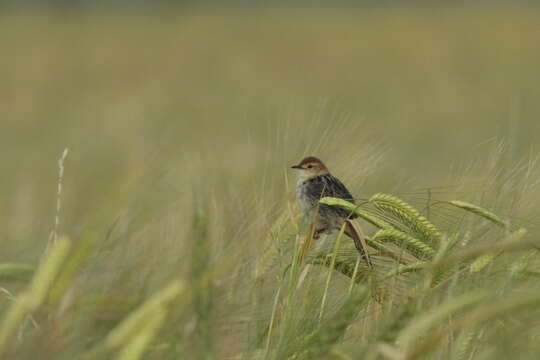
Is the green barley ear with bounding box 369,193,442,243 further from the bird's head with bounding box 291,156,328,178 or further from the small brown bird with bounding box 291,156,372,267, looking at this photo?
the bird's head with bounding box 291,156,328,178

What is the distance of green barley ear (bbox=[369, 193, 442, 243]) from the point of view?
2.02 metres

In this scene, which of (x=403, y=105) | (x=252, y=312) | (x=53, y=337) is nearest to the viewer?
(x=53, y=337)

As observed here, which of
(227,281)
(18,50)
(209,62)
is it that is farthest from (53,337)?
(18,50)

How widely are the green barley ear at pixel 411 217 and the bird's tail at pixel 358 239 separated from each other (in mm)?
86

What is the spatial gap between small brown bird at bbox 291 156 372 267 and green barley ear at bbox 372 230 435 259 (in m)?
0.07

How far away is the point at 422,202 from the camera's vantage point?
2.25 meters

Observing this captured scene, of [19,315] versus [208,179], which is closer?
[19,315]

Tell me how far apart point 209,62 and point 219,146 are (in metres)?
7.86

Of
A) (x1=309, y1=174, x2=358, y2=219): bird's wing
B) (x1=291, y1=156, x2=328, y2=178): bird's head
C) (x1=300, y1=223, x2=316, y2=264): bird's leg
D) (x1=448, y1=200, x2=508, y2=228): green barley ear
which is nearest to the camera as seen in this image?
(x1=448, y1=200, x2=508, y2=228): green barley ear

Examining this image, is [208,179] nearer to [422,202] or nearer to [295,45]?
[422,202]

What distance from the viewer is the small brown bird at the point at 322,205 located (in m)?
2.19

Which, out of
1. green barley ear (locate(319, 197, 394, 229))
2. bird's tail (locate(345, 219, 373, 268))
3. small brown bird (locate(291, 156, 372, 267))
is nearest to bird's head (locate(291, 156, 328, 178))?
small brown bird (locate(291, 156, 372, 267))

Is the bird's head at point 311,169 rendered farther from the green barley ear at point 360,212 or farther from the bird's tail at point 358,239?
the green barley ear at point 360,212

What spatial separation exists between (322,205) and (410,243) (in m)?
0.72
